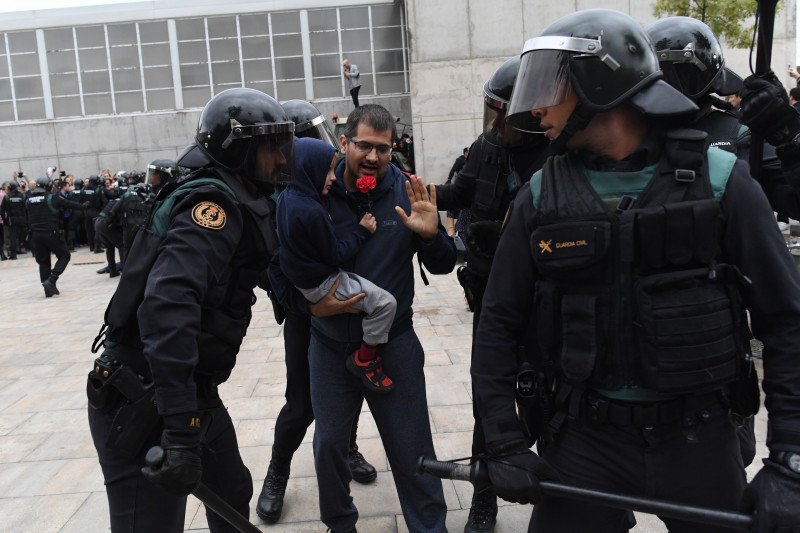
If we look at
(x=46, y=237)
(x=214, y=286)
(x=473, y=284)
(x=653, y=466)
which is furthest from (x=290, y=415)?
(x=46, y=237)

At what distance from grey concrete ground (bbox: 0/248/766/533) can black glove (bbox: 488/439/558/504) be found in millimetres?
1552

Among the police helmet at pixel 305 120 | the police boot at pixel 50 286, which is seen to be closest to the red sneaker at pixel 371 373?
the police helmet at pixel 305 120

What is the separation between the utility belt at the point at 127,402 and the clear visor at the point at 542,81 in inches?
61.3

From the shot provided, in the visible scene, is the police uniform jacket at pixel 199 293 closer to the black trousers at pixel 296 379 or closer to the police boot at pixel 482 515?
the black trousers at pixel 296 379

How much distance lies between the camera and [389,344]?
282cm

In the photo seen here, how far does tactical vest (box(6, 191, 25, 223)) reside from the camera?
16.4m

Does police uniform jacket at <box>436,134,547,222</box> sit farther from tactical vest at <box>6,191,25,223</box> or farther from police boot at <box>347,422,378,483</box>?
tactical vest at <box>6,191,25,223</box>

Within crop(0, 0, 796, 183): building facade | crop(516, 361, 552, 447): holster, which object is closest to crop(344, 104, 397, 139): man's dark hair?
crop(516, 361, 552, 447): holster

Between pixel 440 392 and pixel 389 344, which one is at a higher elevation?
pixel 389 344

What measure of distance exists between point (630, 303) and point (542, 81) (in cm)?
68

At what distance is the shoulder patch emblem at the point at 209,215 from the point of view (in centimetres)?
216

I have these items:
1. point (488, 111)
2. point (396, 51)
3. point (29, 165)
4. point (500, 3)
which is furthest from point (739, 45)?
point (29, 165)

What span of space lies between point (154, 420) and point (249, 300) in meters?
0.56

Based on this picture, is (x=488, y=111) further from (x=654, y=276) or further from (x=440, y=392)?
(x=440, y=392)
